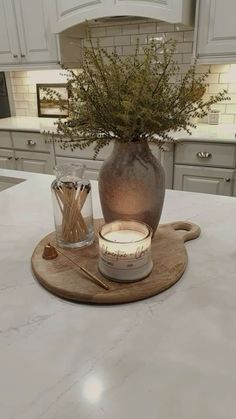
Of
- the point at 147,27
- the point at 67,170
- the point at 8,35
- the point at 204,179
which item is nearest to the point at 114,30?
the point at 147,27

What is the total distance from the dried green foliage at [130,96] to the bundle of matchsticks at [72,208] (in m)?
0.13

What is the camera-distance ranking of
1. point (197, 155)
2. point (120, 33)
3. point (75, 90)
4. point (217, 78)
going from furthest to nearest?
point (120, 33)
point (217, 78)
point (197, 155)
point (75, 90)

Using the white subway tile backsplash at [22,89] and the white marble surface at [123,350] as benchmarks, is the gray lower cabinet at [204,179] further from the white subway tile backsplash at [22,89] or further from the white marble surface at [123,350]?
the white subway tile backsplash at [22,89]

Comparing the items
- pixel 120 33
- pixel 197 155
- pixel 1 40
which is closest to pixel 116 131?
pixel 197 155

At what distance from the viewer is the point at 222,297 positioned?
0.68m

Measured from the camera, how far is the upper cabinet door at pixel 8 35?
273cm

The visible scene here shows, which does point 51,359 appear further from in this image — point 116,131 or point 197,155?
point 197,155

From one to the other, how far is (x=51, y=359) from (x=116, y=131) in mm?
479

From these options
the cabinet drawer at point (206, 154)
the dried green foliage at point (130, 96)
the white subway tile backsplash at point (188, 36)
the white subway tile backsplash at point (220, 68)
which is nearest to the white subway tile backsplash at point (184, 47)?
the white subway tile backsplash at point (188, 36)

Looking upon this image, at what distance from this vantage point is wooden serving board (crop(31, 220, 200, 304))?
673mm

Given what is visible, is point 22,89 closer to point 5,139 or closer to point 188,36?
point 5,139

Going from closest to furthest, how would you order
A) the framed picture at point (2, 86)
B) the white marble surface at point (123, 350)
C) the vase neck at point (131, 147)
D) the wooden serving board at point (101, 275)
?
the white marble surface at point (123, 350), the wooden serving board at point (101, 275), the vase neck at point (131, 147), the framed picture at point (2, 86)

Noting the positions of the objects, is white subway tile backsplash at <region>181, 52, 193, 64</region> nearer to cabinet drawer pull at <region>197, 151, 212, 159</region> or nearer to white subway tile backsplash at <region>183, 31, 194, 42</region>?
white subway tile backsplash at <region>183, 31, 194, 42</region>

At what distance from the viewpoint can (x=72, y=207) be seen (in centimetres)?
82
